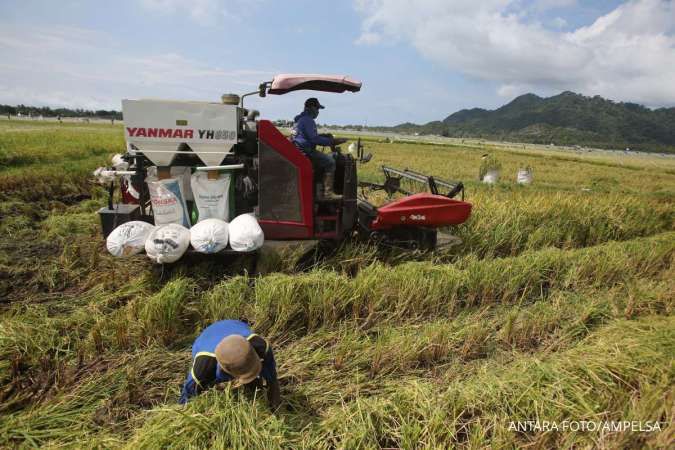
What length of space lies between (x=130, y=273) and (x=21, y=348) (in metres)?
1.52

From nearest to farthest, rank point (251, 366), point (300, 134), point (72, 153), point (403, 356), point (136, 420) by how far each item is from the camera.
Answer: point (251, 366)
point (136, 420)
point (403, 356)
point (300, 134)
point (72, 153)

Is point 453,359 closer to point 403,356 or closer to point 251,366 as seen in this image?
point 403,356

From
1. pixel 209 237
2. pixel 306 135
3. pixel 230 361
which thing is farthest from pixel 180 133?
pixel 230 361

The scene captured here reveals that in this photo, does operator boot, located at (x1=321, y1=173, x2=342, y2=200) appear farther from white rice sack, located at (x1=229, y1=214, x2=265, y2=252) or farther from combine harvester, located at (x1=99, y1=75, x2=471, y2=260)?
white rice sack, located at (x1=229, y1=214, x2=265, y2=252)

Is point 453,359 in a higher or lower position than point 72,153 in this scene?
lower

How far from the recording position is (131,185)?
4.55 meters

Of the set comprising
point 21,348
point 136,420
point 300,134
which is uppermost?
point 300,134

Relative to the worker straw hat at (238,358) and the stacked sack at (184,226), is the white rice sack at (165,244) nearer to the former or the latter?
the stacked sack at (184,226)

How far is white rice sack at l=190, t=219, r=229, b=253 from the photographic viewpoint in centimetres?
376

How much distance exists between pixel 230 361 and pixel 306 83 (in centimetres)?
337

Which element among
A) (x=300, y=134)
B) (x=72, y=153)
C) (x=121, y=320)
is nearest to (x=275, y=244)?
(x=300, y=134)

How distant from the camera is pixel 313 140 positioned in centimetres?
466

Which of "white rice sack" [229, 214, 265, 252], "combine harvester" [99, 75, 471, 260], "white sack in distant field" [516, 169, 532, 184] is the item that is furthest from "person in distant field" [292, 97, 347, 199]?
"white sack in distant field" [516, 169, 532, 184]

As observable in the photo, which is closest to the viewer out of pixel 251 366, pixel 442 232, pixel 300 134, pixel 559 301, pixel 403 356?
pixel 251 366
